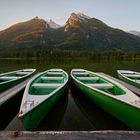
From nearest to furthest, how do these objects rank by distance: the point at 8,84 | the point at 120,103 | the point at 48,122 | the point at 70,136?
the point at 70,136 → the point at 120,103 → the point at 48,122 → the point at 8,84

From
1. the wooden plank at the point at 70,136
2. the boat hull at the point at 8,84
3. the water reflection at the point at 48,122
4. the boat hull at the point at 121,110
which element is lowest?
the water reflection at the point at 48,122

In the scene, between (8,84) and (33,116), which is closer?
(33,116)

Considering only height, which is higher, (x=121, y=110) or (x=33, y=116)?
(x=33, y=116)

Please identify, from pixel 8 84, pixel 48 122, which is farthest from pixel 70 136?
pixel 8 84

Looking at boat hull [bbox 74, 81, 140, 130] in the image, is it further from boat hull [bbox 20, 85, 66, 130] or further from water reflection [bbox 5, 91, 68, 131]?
boat hull [bbox 20, 85, 66, 130]

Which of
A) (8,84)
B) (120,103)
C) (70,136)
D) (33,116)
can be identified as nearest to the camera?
(70,136)

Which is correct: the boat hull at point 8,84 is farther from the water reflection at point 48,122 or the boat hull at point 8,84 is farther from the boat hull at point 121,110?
the boat hull at point 121,110

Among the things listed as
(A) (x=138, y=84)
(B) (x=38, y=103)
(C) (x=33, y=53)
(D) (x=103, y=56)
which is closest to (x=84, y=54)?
(D) (x=103, y=56)

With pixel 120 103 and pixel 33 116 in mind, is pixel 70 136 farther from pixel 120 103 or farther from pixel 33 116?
pixel 120 103

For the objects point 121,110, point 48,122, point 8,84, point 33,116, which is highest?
point 33,116

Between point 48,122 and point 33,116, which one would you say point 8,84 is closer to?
point 48,122

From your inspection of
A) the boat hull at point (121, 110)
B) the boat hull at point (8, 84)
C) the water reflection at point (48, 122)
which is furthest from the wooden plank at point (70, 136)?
the boat hull at point (8, 84)

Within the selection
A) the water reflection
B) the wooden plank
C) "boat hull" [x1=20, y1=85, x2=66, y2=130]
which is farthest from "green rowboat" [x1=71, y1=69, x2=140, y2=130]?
"boat hull" [x1=20, y1=85, x2=66, y2=130]

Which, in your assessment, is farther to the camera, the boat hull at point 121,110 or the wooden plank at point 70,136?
the boat hull at point 121,110
